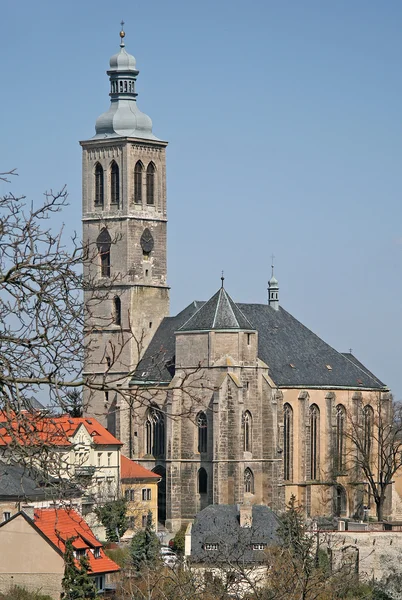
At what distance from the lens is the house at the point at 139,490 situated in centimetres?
8281

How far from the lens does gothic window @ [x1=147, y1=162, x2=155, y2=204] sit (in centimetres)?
9569

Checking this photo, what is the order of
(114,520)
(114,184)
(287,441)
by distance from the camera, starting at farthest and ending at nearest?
(114,184), (287,441), (114,520)

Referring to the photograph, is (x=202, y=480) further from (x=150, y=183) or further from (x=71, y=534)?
(x=71, y=534)

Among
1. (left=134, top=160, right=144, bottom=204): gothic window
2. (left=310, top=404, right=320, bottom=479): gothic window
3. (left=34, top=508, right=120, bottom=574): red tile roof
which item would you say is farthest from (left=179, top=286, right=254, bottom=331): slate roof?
(left=34, top=508, right=120, bottom=574): red tile roof

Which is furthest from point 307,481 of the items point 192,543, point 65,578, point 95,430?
point 65,578

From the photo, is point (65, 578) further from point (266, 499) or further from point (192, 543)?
point (266, 499)

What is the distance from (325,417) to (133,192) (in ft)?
55.6

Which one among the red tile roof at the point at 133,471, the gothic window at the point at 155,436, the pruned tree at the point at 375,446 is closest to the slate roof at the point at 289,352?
the pruned tree at the point at 375,446

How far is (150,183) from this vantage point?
314 feet

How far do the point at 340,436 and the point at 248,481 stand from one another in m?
9.79

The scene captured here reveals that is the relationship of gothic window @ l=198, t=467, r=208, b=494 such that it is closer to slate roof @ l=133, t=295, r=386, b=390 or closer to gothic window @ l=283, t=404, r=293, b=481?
slate roof @ l=133, t=295, r=386, b=390

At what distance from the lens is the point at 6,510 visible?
65.6 m

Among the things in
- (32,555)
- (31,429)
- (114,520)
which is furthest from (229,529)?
(31,429)

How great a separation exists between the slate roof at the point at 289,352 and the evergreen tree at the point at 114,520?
47.0 feet
